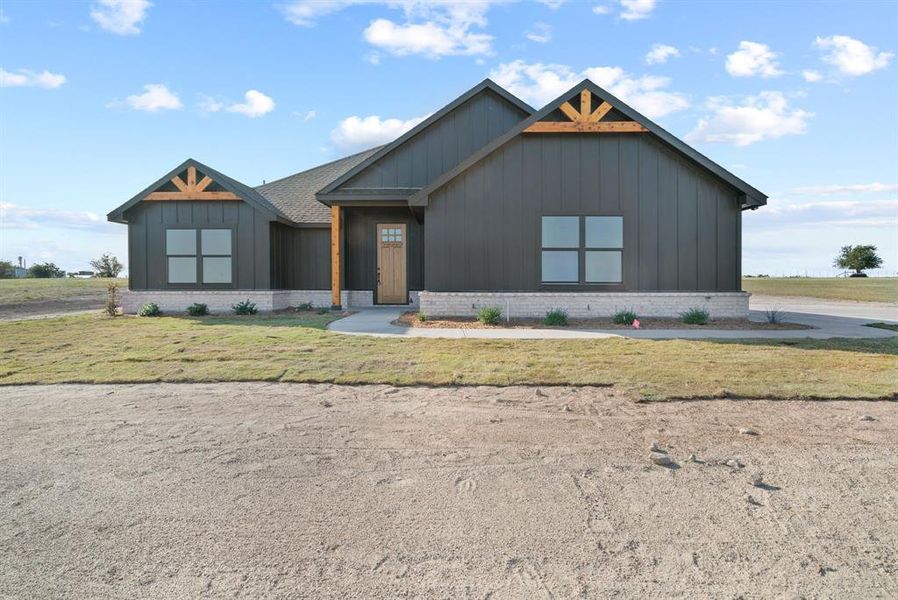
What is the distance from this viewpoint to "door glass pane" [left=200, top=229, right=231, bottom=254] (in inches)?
638

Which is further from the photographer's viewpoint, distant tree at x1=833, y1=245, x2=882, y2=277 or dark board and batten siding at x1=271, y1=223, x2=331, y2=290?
distant tree at x1=833, y1=245, x2=882, y2=277

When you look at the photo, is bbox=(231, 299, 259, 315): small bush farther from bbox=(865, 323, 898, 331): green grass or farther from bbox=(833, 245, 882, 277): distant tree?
bbox=(833, 245, 882, 277): distant tree

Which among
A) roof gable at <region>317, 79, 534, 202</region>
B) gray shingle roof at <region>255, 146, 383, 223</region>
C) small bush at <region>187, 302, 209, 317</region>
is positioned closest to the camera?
small bush at <region>187, 302, 209, 317</region>

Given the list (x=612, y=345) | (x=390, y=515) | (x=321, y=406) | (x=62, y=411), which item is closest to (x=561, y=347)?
(x=612, y=345)

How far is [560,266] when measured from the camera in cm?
1334

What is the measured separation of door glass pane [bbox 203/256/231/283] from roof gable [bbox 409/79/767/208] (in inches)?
276

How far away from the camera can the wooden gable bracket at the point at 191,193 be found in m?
15.9

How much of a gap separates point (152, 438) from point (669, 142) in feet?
42.3

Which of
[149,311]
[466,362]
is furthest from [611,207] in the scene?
[149,311]

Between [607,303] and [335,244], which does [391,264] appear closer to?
[335,244]

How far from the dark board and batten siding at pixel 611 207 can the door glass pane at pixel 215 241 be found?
7147 millimetres

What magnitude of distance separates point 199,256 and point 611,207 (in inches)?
500

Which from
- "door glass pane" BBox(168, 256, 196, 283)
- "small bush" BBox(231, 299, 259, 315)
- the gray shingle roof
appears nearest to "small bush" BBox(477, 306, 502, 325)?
"small bush" BBox(231, 299, 259, 315)

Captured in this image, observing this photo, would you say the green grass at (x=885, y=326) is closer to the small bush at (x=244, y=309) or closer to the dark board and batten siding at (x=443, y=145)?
the dark board and batten siding at (x=443, y=145)
